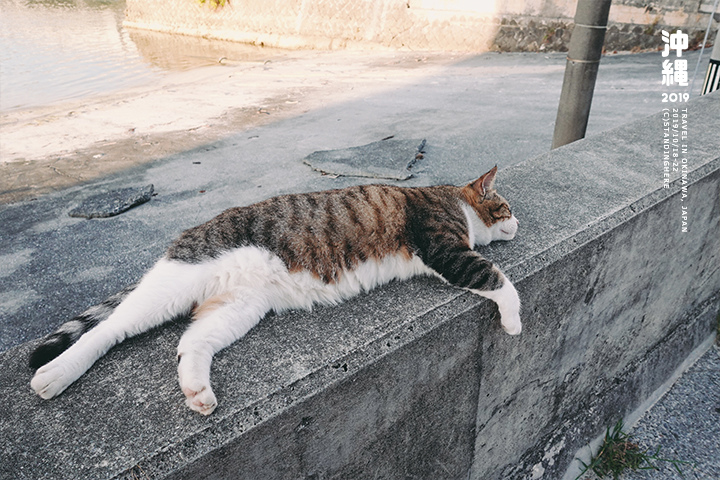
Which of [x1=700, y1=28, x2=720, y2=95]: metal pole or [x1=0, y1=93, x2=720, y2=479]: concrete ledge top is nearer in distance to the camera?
[x1=0, y1=93, x2=720, y2=479]: concrete ledge top

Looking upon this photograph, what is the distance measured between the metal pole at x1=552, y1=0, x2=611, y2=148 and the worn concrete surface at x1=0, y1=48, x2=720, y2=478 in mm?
270

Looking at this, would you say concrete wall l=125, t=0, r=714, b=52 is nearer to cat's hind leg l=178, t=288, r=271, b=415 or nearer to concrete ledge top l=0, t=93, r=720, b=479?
concrete ledge top l=0, t=93, r=720, b=479

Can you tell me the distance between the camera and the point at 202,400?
1.24 m

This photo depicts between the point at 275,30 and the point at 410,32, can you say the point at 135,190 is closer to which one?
the point at 410,32

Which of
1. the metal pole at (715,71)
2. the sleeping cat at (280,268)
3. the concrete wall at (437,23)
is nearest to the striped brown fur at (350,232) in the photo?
the sleeping cat at (280,268)

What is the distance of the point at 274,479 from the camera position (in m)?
1.30

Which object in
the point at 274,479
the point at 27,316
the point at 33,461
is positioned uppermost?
the point at 33,461

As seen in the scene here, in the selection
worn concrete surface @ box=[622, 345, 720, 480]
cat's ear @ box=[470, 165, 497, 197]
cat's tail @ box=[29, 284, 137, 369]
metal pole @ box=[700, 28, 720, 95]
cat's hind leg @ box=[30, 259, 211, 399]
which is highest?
metal pole @ box=[700, 28, 720, 95]

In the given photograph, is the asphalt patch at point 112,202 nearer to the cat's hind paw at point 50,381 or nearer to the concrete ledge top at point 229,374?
the concrete ledge top at point 229,374

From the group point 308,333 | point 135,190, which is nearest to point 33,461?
point 308,333

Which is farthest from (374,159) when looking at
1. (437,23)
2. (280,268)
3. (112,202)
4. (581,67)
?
(437,23)

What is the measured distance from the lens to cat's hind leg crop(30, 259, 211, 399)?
4.49 feet

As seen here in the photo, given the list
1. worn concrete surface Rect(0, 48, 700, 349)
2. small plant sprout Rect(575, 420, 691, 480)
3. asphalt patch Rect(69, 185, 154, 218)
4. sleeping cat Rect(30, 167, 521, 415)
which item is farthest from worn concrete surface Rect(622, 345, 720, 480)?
asphalt patch Rect(69, 185, 154, 218)

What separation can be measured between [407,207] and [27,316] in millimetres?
2280
